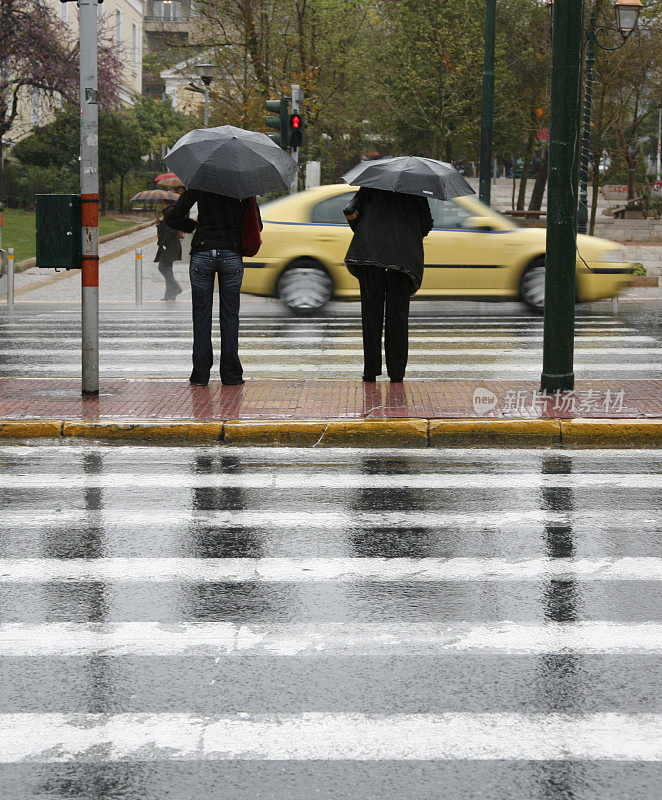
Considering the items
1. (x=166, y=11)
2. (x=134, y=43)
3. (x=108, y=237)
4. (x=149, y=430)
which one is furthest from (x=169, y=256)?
(x=166, y=11)

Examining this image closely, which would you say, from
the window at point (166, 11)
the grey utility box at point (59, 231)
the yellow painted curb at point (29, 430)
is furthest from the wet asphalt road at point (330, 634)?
the window at point (166, 11)

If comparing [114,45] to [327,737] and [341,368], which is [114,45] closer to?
[341,368]

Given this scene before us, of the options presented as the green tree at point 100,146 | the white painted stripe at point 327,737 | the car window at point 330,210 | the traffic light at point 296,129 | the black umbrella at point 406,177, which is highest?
the green tree at point 100,146

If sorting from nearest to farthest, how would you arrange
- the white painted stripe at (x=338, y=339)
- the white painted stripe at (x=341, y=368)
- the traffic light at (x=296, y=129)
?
the white painted stripe at (x=341, y=368) → the white painted stripe at (x=338, y=339) → the traffic light at (x=296, y=129)

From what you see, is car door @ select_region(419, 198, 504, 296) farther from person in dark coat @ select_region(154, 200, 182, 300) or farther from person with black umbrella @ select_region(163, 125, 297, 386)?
person with black umbrella @ select_region(163, 125, 297, 386)

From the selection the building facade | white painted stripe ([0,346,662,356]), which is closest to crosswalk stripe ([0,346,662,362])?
white painted stripe ([0,346,662,356])

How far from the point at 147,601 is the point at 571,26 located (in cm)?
595

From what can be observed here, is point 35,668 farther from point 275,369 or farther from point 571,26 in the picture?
point 275,369

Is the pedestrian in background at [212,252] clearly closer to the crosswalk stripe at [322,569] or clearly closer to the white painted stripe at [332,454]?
the white painted stripe at [332,454]

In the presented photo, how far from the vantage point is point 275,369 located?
11.8 m

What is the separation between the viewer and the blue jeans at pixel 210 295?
9.80 metres

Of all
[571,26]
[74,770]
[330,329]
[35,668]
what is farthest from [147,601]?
[330,329]

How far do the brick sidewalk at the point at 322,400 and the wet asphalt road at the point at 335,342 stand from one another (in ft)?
3.21

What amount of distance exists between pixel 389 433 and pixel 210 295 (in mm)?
2312
